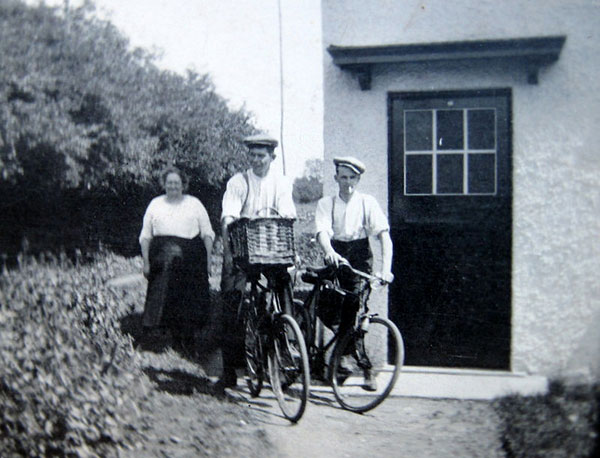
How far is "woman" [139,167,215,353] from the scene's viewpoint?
4578mm

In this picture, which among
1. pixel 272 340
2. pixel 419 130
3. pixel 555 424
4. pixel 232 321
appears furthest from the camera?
pixel 419 130

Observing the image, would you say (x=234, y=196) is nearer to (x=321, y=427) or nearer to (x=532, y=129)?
(x=321, y=427)

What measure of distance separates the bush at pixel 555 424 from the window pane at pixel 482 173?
1524mm

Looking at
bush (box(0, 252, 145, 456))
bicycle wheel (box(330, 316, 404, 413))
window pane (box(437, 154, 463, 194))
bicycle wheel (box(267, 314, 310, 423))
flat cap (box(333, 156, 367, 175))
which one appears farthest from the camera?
window pane (box(437, 154, 463, 194))

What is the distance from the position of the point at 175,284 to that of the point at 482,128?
2.64 m

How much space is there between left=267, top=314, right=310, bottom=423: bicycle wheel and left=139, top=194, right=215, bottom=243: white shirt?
1124 millimetres

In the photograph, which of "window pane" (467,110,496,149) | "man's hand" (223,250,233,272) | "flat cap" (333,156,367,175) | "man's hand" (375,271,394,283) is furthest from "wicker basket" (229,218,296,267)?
"window pane" (467,110,496,149)

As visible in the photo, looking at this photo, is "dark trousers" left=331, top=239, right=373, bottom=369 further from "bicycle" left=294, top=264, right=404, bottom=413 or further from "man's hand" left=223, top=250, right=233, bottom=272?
"man's hand" left=223, top=250, right=233, bottom=272

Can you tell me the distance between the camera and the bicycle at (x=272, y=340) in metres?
3.84

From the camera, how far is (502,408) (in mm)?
3922

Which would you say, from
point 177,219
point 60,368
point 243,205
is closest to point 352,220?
point 243,205

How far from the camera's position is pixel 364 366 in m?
4.16

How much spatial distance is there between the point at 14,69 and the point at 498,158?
3.34 metres

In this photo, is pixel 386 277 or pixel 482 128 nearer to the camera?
pixel 386 277
